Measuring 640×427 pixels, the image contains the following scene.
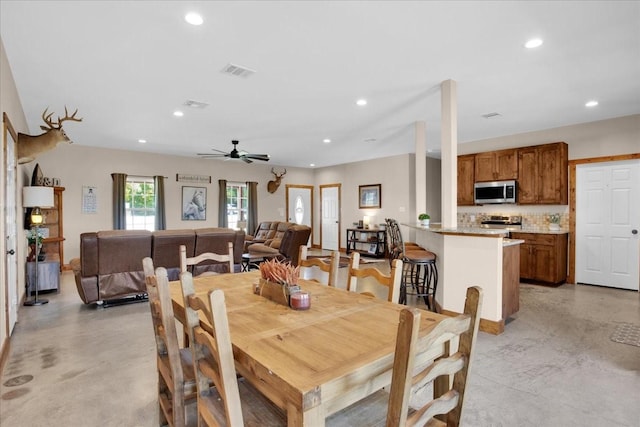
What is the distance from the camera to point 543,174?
559 centimetres

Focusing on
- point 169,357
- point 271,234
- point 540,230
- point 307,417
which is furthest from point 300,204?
point 307,417

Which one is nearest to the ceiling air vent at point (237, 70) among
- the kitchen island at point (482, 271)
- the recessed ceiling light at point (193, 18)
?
the recessed ceiling light at point (193, 18)

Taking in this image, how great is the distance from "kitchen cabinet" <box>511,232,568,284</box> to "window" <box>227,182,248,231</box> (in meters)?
6.68

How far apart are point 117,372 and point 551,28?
14.1 feet

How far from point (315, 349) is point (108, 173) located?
7876 mm

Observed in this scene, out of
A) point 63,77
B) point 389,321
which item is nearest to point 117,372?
point 389,321

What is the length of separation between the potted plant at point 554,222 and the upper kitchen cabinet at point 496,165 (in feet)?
2.94

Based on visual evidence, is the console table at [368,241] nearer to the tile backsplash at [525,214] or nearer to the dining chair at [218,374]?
the tile backsplash at [525,214]

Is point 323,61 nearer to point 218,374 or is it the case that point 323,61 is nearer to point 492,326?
point 218,374

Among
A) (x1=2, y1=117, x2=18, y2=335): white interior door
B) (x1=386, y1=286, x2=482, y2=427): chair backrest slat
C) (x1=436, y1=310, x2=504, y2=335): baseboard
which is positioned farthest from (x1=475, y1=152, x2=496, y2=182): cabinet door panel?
(x1=2, y1=117, x2=18, y2=335): white interior door

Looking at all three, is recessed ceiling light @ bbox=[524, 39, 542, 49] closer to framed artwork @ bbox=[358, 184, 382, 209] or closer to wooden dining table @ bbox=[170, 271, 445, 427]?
wooden dining table @ bbox=[170, 271, 445, 427]

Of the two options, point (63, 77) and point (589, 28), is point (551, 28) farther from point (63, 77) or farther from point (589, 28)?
point (63, 77)

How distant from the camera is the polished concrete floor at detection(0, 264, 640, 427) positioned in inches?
79.5

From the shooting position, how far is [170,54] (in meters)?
3.03
